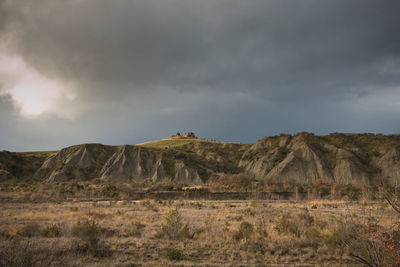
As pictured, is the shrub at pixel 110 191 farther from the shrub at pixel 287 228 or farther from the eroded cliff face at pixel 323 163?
the shrub at pixel 287 228

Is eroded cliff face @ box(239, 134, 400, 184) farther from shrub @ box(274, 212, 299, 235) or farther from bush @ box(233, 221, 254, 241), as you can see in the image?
bush @ box(233, 221, 254, 241)

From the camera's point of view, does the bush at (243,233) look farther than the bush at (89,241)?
Yes

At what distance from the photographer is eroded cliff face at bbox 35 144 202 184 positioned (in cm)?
6806

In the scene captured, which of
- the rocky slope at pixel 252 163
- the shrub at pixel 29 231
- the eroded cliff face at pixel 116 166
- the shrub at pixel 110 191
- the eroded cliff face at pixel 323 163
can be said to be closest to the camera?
the shrub at pixel 29 231

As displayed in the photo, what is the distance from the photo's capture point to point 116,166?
71.1m

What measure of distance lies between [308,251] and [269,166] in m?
60.3

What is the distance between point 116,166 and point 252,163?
40.4 m

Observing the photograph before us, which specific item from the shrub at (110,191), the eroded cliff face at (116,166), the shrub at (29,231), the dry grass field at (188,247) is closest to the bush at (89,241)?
the dry grass field at (188,247)

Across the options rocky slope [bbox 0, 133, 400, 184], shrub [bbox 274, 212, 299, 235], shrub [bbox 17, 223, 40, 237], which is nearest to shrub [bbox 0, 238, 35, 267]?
shrub [bbox 17, 223, 40, 237]

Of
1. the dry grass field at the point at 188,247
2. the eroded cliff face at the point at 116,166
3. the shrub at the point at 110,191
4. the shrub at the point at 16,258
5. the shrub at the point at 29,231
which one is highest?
the eroded cliff face at the point at 116,166

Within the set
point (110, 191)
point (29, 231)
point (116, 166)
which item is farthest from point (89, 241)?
point (116, 166)

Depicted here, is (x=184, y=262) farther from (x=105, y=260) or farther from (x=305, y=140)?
(x=305, y=140)

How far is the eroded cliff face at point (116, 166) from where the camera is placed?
6806 cm

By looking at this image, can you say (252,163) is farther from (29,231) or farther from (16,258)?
(16,258)
